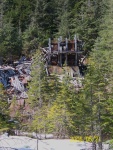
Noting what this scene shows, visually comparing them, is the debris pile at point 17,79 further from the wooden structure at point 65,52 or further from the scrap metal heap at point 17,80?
the wooden structure at point 65,52

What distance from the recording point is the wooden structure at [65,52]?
43.7m

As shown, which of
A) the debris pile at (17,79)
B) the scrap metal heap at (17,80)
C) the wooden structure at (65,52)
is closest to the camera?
the scrap metal heap at (17,80)

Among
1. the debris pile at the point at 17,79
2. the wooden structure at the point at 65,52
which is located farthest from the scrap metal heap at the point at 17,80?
the wooden structure at the point at 65,52

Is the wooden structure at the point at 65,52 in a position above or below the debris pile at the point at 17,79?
above

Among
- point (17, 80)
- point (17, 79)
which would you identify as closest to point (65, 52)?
point (17, 79)

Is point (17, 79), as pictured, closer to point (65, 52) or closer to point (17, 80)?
point (17, 80)

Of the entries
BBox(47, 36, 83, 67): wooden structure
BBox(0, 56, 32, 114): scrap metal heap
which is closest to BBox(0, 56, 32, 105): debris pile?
BBox(0, 56, 32, 114): scrap metal heap

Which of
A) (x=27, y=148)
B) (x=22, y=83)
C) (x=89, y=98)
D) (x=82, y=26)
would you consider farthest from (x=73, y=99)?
(x=82, y=26)

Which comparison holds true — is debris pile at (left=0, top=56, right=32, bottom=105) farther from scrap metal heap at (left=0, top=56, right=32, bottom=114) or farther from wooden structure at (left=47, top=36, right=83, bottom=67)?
wooden structure at (left=47, top=36, right=83, bottom=67)

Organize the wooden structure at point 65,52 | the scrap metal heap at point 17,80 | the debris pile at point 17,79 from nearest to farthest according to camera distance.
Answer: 1. the scrap metal heap at point 17,80
2. the debris pile at point 17,79
3. the wooden structure at point 65,52

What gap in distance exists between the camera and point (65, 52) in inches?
1725

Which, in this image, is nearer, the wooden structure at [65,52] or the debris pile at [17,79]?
the debris pile at [17,79]

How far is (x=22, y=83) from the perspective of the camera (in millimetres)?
36688

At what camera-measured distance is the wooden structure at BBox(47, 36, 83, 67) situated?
43656mm
